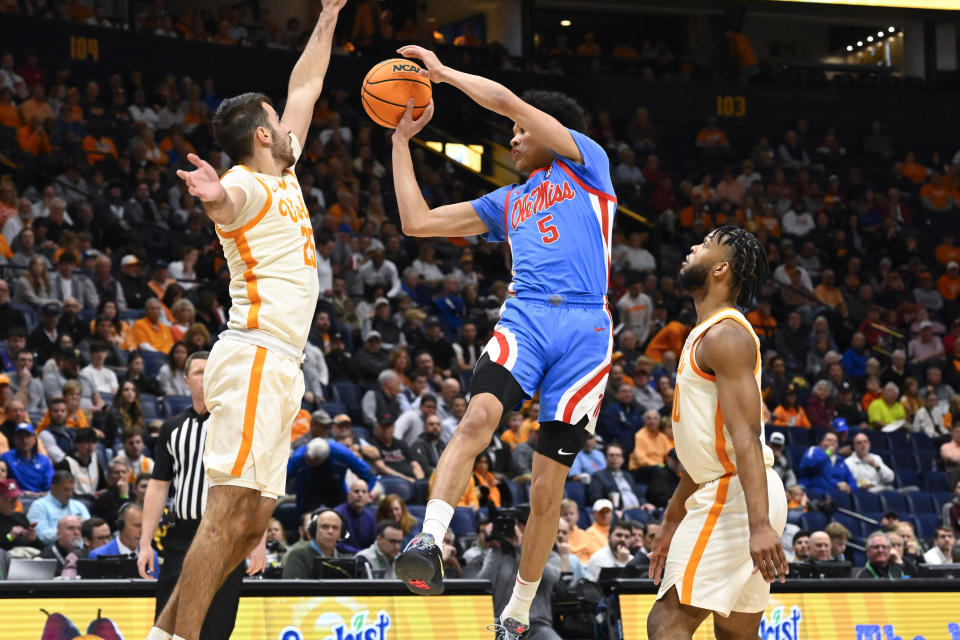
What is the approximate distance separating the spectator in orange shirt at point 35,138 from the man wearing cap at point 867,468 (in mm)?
10797

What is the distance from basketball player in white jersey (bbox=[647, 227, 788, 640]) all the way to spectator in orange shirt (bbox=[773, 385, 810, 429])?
1130 cm

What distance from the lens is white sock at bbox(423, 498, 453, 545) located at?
17.0 ft

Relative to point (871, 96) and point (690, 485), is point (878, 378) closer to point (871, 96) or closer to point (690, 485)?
point (871, 96)

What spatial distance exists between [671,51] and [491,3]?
4102 mm

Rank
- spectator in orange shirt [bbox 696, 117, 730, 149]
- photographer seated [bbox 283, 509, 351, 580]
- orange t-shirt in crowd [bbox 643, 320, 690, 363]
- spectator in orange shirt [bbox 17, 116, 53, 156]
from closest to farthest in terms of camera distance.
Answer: photographer seated [bbox 283, 509, 351, 580], spectator in orange shirt [bbox 17, 116, 53, 156], orange t-shirt in crowd [bbox 643, 320, 690, 363], spectator in orange shirt [bbox 696, 117, 730, 149]

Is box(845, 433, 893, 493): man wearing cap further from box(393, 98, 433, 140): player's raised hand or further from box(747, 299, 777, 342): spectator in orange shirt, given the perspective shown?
box(393, 98, 433, 140): player's raised hand

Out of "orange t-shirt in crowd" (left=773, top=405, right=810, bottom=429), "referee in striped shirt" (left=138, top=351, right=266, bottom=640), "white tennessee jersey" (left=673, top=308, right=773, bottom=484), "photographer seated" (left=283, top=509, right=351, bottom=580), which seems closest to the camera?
"white tennessee jersey" (left=673, top=308, right=773, bottom=484)

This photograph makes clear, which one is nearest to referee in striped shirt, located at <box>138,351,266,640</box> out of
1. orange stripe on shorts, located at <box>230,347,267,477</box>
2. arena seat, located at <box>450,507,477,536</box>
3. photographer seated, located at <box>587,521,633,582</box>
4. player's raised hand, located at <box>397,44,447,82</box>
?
Result: orange stripe on shorts, located at <box>230,347,267,477</box>

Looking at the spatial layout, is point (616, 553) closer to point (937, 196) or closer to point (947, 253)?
point (947, 253)

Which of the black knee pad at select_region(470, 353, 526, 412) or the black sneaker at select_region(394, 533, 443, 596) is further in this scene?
the black knee pad at select_region(470, 353, 526, 412)

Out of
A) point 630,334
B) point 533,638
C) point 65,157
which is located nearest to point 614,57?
point 630,334

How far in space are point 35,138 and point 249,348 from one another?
1266 cm

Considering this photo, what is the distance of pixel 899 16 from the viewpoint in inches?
1037

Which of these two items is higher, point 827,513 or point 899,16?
point 899,16
